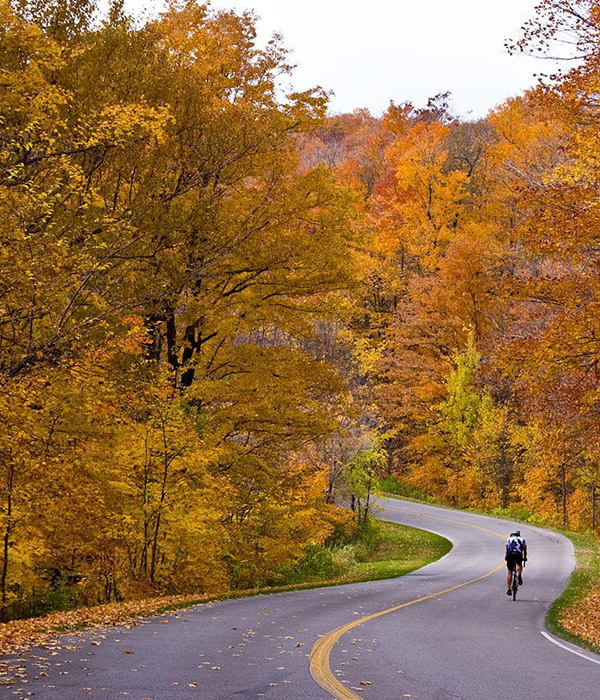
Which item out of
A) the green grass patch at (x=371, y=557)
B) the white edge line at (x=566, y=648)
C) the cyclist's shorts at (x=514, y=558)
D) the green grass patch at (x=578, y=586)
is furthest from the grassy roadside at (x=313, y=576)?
the white edge line at (x=566, y=648)

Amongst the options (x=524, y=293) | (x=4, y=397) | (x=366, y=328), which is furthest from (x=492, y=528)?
(x=4, y=397)

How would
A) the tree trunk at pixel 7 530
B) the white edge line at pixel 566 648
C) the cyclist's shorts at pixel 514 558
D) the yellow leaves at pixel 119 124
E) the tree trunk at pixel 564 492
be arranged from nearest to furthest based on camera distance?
the yellow leaves at pixel 119 124 < the white edge line at pixel 566 648 < the tree trunk at pixel 7 530 < the cyclist's shorts at pixel 514 558 < the tree trunk at pixel 564 492

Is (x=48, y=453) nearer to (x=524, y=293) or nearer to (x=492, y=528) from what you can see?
(x=524, y=293)

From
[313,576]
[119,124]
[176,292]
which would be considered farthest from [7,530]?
[313,576]

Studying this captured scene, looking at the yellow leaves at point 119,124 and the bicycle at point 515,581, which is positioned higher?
the yellow leaves at point 119,124

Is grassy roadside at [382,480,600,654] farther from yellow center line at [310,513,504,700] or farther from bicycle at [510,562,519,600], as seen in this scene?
yellow center line at [310,513,504,700]

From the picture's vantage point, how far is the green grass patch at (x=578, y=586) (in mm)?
12923

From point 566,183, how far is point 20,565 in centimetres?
1119

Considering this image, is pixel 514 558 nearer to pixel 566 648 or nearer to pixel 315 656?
pixel 566 648

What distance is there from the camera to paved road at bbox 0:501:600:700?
7086mm

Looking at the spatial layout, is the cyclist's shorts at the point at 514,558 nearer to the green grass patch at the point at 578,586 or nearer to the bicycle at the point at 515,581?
the bicycle at the point at 515,581

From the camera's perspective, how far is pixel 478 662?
9.36m

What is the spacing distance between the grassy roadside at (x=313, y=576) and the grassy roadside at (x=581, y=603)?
5.40m

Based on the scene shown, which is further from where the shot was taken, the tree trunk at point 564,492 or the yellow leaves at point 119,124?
the tree trunk at point 564,492
